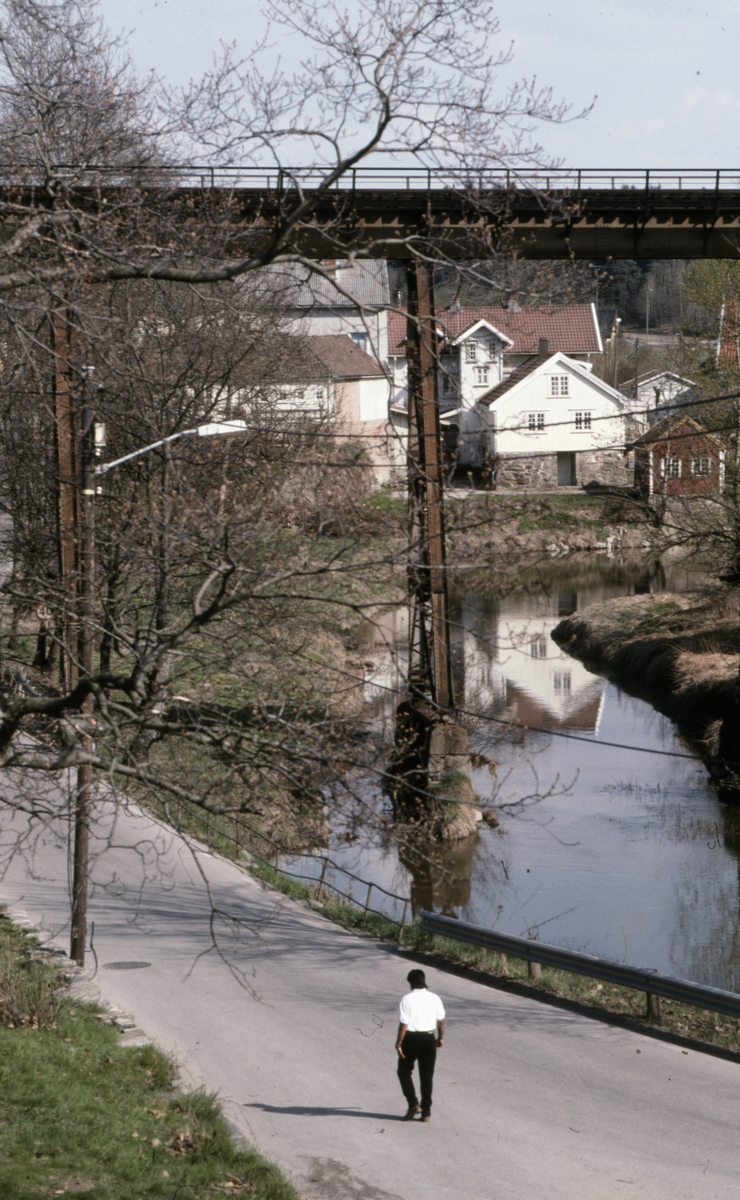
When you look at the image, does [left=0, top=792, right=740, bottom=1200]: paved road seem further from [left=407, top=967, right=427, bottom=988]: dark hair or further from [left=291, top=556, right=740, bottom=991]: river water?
[left=291, top=556, right=740, bottom=991]: river water

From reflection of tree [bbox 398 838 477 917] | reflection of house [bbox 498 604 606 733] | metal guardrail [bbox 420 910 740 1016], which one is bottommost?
reflection of tree [bbox 398 838 477 917]

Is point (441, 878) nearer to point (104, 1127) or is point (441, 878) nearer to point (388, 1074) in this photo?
point (388, 1074)

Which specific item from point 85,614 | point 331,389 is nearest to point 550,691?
point 331,389

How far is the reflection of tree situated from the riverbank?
584 cm

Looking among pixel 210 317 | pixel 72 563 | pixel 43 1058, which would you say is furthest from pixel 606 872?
pixel 210 317

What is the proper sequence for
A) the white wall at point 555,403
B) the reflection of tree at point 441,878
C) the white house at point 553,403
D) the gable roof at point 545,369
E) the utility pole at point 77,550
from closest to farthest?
the utility pole at point 77,550 < the reflection of tree at point 441,878 < the gable roof at point 545,369 < the white house at point 553,403 < the white wall at point 555,403

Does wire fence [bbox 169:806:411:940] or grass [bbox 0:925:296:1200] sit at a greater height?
grass [bbox 0:925:296:1200]

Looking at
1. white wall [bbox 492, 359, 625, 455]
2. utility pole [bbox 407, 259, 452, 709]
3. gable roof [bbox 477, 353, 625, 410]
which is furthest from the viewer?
white wall [bbox 492, 359, 625, 455]

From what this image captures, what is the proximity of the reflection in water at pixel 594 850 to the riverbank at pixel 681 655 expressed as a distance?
0.64m

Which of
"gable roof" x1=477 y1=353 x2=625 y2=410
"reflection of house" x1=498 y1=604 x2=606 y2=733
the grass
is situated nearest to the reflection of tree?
"reflection of house" x1=498 y1=604 x2=606 y2=733

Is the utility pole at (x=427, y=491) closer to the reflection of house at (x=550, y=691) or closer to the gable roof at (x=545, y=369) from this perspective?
the reflection of house at (x=550, y=691)

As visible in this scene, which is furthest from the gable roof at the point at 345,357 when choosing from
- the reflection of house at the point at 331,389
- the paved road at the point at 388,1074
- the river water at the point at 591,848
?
the paved road at the point at 388,1074

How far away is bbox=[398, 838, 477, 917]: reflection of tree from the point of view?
659 inches

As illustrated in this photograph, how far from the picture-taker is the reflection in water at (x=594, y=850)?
1481 cm
